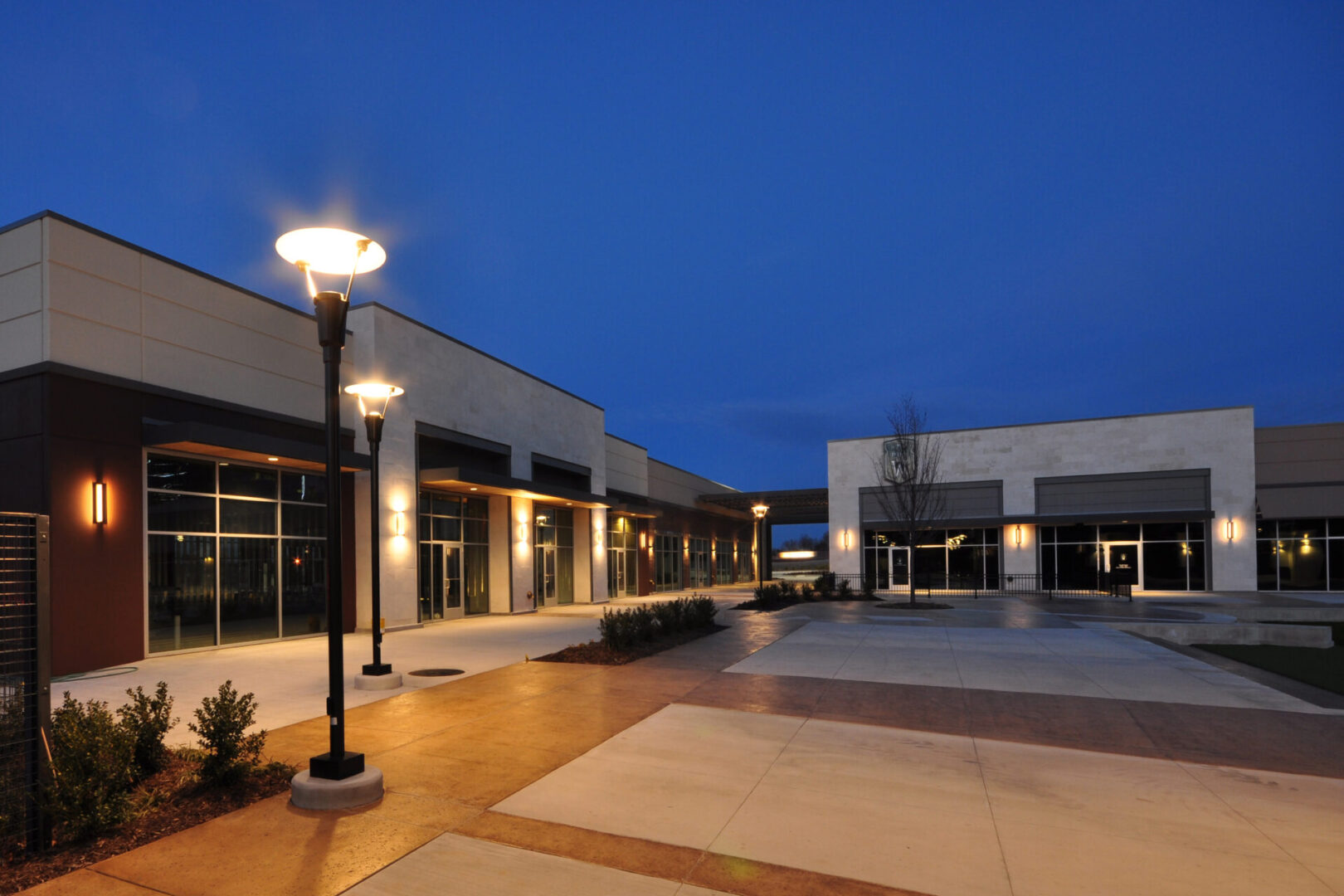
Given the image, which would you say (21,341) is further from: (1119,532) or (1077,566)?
(1119,532)

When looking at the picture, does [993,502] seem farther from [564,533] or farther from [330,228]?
[330,228]

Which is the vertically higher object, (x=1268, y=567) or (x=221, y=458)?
(x=221, y=458)

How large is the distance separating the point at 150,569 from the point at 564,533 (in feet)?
54.5

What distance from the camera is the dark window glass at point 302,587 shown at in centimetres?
1664

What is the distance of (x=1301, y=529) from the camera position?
32250 millimetres

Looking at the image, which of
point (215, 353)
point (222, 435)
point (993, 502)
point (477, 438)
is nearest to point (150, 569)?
point (222, 435)

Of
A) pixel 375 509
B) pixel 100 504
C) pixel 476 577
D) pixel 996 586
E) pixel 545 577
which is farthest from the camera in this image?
pixel 996 586

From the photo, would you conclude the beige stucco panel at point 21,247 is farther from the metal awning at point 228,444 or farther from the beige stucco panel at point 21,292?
the metal awning at point 228,444

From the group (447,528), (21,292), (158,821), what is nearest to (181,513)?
(21,292)

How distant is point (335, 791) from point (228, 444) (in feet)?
32.5

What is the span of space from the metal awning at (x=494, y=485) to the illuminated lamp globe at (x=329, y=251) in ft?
43.4

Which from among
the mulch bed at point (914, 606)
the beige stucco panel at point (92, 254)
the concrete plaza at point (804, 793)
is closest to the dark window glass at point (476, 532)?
the concrete plaza at point (804, 793)

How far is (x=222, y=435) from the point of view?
13516 millimetres

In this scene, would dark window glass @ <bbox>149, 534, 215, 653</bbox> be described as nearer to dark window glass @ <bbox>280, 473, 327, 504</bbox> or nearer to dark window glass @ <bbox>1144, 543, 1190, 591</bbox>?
dark window glass @ <bbox>280, 473, 327, 504</bbox>
